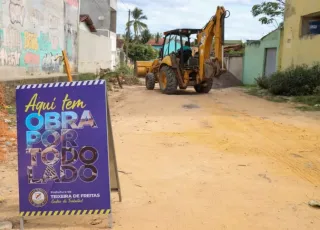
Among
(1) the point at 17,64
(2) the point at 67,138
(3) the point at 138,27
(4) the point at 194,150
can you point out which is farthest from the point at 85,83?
(3) the point at 138,27

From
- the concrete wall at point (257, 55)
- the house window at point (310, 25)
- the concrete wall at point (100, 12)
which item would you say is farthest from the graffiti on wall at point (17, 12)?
the concrete wall at point (100, 12)

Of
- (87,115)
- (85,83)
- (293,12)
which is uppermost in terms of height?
(293,12)

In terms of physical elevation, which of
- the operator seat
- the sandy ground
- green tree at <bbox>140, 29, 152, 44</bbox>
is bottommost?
the sandy ground

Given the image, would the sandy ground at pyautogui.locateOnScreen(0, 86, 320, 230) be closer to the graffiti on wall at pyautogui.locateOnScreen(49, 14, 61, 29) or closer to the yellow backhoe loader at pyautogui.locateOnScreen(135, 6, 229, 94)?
the yellow backhoe loader at pyautogui.locateOnScreen(135, 6, 229, 94)

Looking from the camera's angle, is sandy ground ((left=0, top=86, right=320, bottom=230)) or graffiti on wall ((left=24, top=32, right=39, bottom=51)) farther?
graffiti on wall ((left=24, top=32, right=39, bottom=51))

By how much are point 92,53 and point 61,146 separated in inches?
771

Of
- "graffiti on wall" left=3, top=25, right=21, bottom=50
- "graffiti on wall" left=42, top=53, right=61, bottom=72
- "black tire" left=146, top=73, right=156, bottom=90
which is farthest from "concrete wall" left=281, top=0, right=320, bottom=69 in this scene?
"graffiti on wall" left=3, top=25, right=21, bottom=50

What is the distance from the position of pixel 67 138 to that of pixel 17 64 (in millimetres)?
8197

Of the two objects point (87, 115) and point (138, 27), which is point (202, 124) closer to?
point (87, 115)

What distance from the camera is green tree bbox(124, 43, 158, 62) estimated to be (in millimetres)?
45094

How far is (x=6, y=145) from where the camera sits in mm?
6266

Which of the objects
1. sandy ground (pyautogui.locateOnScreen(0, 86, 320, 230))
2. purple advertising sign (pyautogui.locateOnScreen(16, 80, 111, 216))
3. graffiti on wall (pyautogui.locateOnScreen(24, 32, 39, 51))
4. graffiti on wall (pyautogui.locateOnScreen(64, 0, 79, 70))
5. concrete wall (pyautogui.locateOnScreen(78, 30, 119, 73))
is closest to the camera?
purple advertising sign (pyautogui.locateOnScreen(16, 80, 111, 216))

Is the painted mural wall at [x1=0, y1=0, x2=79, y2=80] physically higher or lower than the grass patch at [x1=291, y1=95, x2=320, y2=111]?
higher

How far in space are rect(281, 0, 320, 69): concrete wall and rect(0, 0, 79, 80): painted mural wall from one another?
10522 millimetres
